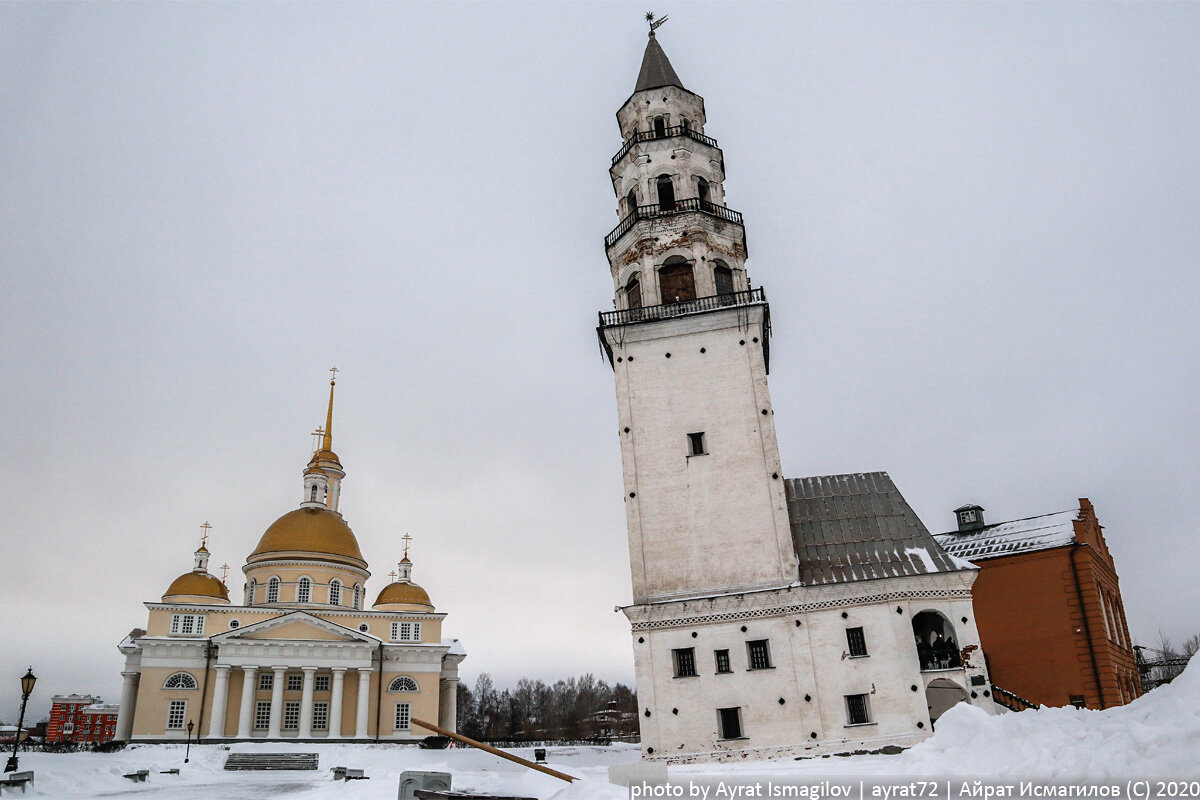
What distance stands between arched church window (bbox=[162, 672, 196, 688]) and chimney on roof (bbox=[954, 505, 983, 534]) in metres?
47.3

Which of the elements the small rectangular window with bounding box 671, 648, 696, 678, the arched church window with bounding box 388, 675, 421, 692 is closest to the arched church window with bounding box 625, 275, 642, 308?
the small rectangular window with bounding box 671, 648, 696, 678

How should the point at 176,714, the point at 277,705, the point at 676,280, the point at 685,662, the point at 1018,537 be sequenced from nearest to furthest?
the point at 685,662 < the point at 676,280 < the point at 1018,537 < the point at 176,714 < the point at 277,705

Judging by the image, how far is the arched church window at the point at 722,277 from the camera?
109ft

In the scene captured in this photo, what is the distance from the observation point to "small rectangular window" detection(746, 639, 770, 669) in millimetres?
26547

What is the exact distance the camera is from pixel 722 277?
33500 millimetres

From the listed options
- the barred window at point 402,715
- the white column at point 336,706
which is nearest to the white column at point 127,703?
the white column at point 336,706

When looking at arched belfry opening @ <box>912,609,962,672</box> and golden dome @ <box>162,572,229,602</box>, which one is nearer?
arched belfry opening @ <box>912,609,962,672</box>

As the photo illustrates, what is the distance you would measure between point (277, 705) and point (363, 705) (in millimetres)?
5237

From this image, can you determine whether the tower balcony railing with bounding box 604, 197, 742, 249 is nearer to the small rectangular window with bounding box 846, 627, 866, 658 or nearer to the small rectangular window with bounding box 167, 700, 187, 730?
the small rectangular window with bounding box 846, 627, 866, 658

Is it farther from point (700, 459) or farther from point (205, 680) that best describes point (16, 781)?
point (205, 680)

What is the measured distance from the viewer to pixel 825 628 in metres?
26.6

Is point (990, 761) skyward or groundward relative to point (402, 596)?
groundward

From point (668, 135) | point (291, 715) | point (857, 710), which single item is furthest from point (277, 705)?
point (668, 135)

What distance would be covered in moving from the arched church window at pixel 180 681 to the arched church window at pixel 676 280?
40479 mm
